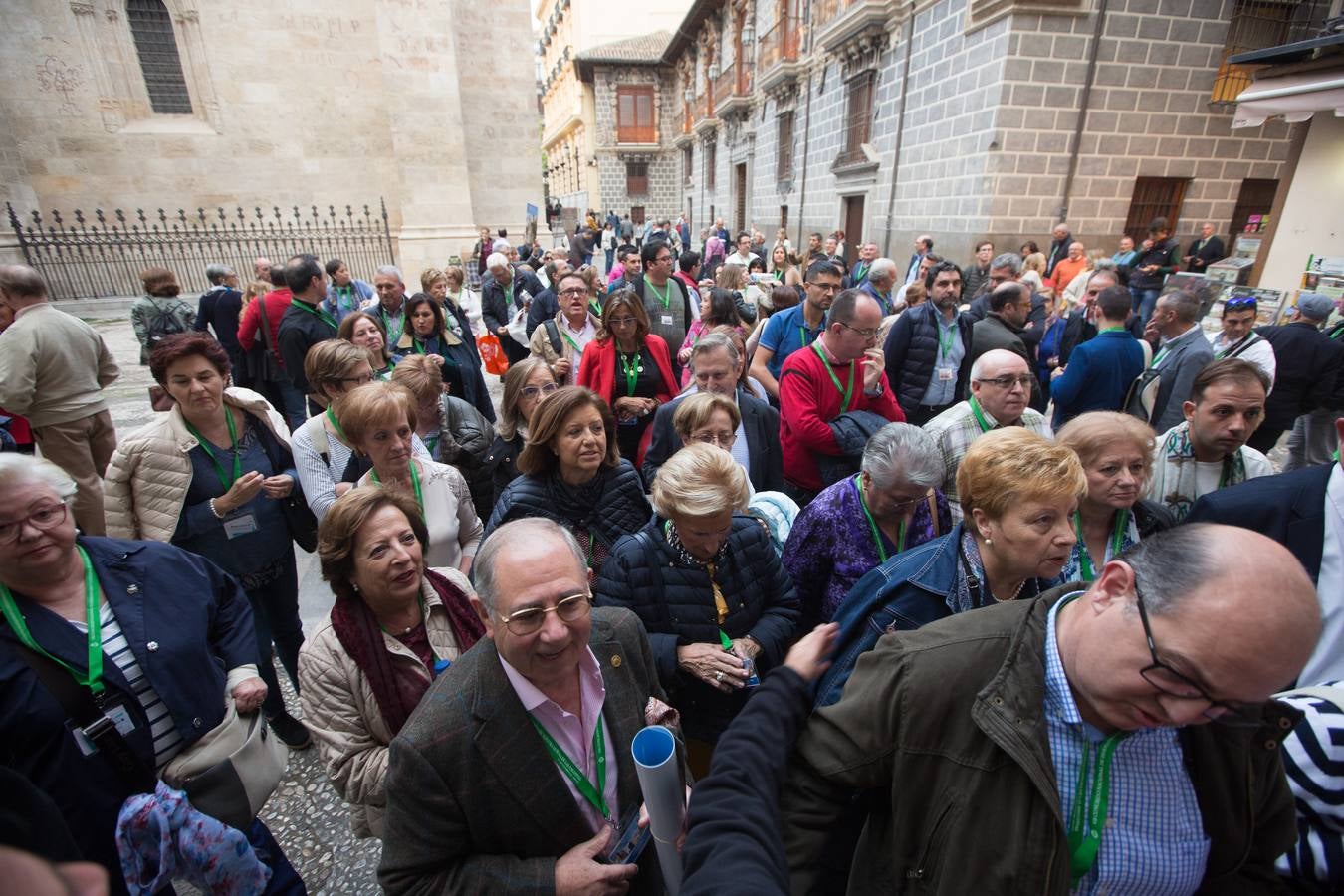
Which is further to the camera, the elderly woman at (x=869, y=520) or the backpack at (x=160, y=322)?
the backpack at (x=160, y=322)

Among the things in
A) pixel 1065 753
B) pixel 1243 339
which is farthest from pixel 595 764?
pixel 1243 339

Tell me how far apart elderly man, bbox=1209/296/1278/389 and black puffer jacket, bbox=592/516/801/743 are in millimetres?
3919

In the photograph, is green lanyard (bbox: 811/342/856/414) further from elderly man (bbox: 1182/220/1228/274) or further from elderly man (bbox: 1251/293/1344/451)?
elderly man (bbox: 1182/220/1228/274)

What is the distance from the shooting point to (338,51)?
13.8 meters

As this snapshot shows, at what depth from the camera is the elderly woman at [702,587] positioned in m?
2.05

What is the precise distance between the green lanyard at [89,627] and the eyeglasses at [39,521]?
0.14m

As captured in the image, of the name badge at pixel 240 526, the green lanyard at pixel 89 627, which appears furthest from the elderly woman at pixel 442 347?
the green lanyard at pixel 89 627

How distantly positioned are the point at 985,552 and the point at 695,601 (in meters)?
0.97

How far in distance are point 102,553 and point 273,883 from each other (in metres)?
1.15

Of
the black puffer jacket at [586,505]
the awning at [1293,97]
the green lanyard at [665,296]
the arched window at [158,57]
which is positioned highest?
the arched window at [158,57]

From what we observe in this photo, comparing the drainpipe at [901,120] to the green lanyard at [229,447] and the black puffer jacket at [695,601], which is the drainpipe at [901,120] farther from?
the green lanyard at [229,447]

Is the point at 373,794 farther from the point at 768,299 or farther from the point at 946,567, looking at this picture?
the point at 768,299

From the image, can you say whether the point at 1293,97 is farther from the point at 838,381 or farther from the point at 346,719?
the point at 346,719

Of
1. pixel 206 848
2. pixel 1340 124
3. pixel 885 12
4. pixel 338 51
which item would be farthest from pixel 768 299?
pixel 338 51
